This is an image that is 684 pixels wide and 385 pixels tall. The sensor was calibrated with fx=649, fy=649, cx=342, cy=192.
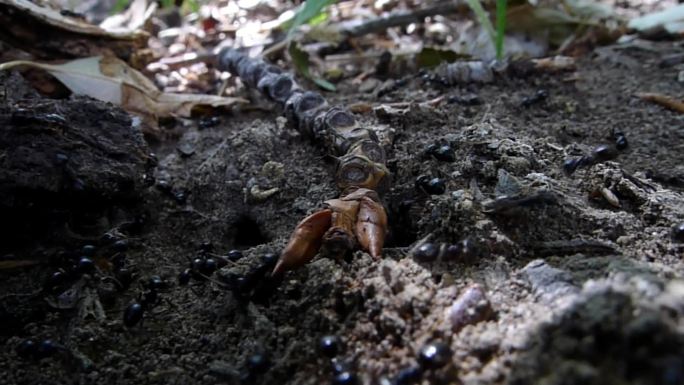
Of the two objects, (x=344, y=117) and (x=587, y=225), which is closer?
(x=587, y=225)

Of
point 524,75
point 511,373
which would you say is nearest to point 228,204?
point 511,373

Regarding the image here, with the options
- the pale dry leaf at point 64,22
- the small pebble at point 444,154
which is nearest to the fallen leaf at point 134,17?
the pale dry leaf at point 64,22

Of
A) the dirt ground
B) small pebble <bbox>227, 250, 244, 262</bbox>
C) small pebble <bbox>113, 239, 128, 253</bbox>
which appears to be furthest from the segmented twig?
small pebble <bbox>113, 239, 128, 253</bbox>

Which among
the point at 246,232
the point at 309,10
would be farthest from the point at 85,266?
the point at 309,10

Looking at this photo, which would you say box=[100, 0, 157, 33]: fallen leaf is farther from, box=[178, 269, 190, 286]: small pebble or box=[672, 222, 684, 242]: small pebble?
box=[672, 222, 684, 242]: small pebble

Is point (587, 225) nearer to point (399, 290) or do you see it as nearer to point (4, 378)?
point (399, 290)

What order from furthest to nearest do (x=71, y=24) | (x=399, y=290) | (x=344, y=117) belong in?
(x=71, y=24), (x=344, y=117), (x=399, y=290)
